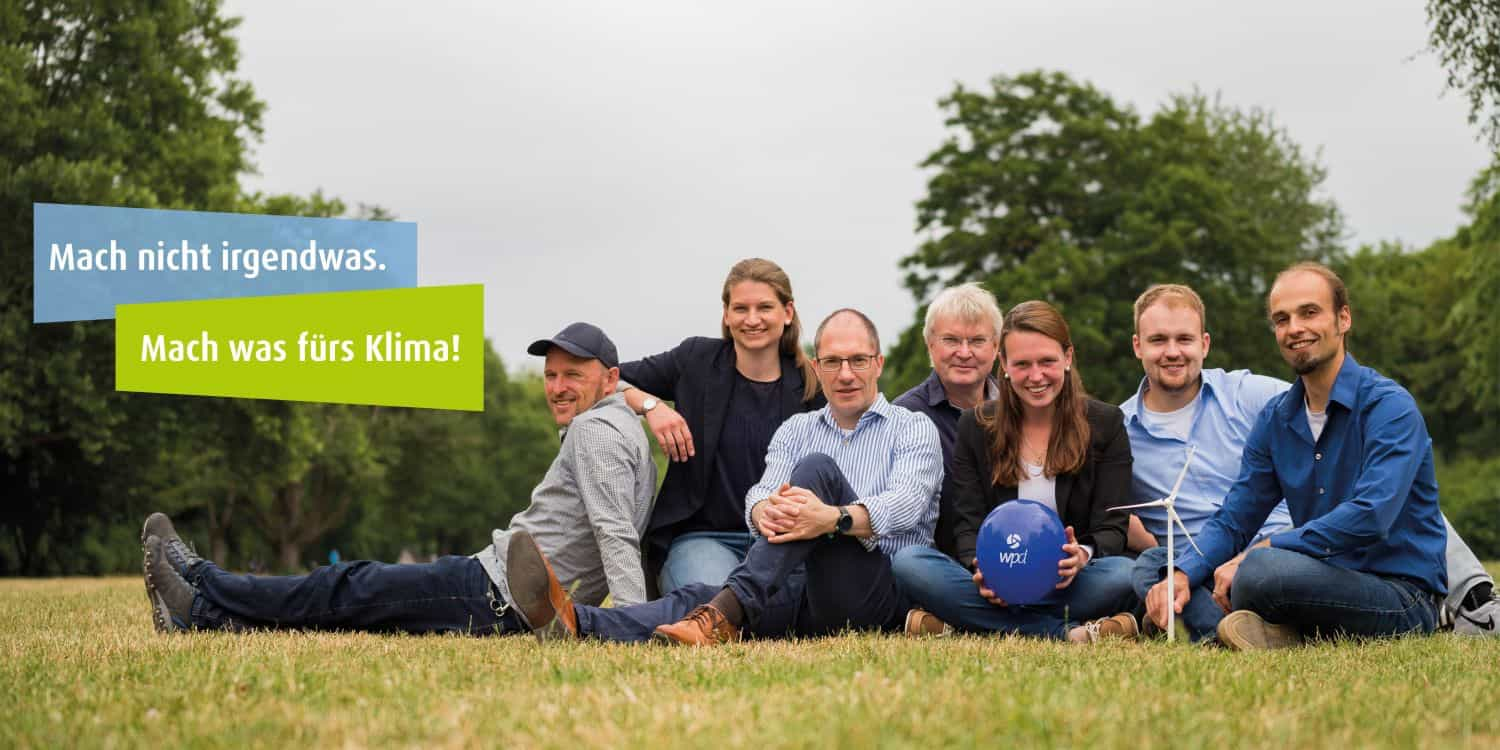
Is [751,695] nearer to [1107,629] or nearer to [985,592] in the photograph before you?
[985,592]

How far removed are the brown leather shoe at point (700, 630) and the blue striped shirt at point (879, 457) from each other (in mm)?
632

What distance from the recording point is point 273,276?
78.6 feet

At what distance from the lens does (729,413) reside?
8.41m

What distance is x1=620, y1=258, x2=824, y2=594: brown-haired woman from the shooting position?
324 inches

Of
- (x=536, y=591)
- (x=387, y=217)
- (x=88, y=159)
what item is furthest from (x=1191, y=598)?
(x=387, y=217)

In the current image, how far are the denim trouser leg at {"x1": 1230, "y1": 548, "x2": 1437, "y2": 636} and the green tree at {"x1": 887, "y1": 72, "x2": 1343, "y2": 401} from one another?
25.1 meters

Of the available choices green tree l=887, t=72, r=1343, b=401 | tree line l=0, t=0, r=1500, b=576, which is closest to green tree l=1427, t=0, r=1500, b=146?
tree line l=0, t=0, r=1500, b=576

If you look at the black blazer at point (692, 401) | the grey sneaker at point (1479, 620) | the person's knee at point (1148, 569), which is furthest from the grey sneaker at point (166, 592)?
the grey sneaker at point (1479, 620)

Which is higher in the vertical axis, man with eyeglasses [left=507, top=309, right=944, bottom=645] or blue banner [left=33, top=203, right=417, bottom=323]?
blue banner [left=33, top=203, right=417, bottom=323]

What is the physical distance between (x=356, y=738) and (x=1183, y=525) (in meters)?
5.23

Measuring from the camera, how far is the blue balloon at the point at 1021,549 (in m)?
7.21

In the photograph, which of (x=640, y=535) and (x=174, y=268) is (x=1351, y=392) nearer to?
(x=640, y=535)

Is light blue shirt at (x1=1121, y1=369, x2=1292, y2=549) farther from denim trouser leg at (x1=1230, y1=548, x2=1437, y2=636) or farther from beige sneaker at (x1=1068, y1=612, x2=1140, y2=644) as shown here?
denim trouser leg at (x1=1230, y1=548, x2=1437, y2=636)

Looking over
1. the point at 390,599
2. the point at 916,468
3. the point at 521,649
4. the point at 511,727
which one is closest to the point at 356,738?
the point at 511,727
